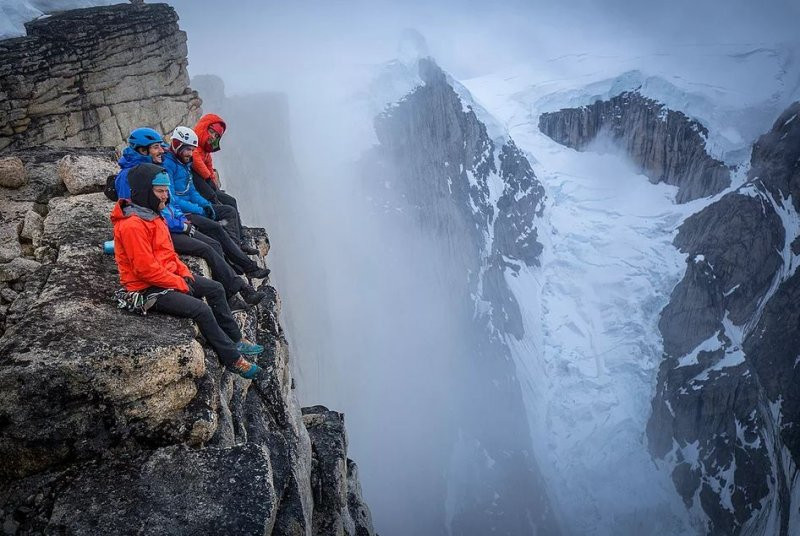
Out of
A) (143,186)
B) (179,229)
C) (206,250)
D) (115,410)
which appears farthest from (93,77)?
(115,410)

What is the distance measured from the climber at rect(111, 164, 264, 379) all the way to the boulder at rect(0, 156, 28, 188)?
624 centimetres

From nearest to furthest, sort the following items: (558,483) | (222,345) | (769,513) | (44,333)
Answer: (44,333), (222,345), (769,513), (558,483)

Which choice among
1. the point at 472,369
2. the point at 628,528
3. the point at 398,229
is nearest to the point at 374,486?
the point at 472,369

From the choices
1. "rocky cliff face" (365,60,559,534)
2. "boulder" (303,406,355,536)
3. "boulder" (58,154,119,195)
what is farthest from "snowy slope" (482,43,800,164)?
"boulder" (58,154,119,195)

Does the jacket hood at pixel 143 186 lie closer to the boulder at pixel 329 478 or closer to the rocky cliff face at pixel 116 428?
the rocky cliff face at pixel 116 428

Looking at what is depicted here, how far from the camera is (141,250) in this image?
243 inches

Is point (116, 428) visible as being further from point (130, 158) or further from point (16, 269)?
point (130, 158)

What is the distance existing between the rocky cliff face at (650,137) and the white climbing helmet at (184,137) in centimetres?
7139

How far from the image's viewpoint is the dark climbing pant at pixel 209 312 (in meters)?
6.47

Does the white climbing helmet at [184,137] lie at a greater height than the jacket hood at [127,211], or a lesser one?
greater

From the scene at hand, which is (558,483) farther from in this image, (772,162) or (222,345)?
(222,345)

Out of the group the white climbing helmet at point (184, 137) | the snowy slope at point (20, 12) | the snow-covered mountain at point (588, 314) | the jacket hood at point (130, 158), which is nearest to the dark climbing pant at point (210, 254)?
the jacket hood at point (130, 158)

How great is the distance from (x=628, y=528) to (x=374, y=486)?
3555cm

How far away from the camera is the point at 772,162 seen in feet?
180
